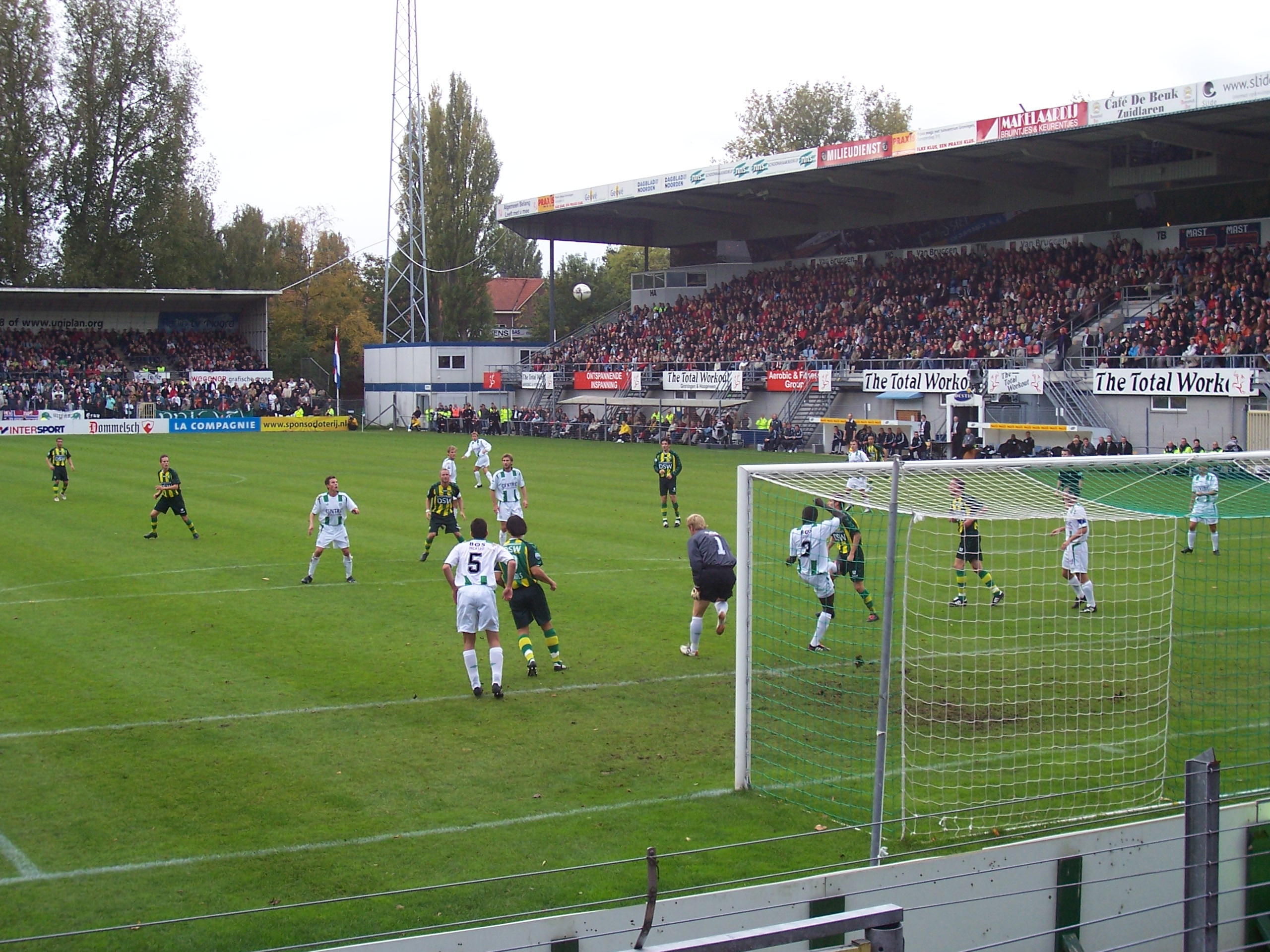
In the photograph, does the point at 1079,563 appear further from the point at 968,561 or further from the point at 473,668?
the point at 473,668

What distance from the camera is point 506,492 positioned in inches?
800

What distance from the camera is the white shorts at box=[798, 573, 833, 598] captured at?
42.3ft

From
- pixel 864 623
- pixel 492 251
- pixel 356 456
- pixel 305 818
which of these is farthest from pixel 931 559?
pixel 492 251

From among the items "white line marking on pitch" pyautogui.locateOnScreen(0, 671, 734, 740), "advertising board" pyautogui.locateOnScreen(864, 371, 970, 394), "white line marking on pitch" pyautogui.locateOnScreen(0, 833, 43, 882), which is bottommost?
"white line marking on pitch" pyautogui.locateOnScreen(0, 833, 43, 882)

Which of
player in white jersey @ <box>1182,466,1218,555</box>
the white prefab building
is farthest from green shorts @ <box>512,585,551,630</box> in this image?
the white prefab building

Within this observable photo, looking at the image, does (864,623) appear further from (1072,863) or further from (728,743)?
(1072,863)

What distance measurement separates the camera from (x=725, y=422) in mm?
49406

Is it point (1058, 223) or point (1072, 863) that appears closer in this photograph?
point (1072, 863)

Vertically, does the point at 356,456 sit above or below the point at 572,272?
below

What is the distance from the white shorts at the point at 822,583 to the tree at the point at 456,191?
63.5 metres

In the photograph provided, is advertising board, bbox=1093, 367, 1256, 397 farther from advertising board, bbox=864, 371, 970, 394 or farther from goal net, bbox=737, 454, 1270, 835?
goal net, bbox=737, 454, 1270, 835

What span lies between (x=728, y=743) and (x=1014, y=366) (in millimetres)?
33356

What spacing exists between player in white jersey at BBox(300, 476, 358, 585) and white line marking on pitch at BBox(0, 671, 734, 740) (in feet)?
21.1

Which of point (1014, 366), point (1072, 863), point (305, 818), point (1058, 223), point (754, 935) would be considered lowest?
point (305, 818)
